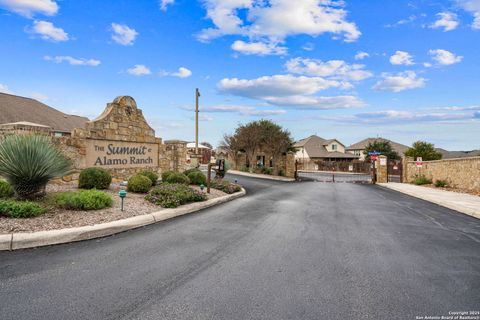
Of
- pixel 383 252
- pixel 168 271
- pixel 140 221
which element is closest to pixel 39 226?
pixel 140 221

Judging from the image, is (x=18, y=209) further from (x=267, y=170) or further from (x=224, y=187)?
(x=267, y=170)

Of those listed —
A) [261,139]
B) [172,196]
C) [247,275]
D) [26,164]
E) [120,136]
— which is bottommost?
[247,275]

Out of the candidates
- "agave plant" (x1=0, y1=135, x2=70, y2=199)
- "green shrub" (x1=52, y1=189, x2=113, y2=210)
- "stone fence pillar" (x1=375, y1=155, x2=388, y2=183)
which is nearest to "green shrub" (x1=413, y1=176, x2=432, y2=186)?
"stone fence pillar" (x1=375, y1=155, x2=388, y2=183)

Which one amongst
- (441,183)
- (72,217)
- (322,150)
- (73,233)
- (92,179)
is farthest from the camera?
(322,150)

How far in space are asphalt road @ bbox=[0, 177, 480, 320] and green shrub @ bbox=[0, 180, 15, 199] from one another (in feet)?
10.0

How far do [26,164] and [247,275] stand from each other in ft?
19.3

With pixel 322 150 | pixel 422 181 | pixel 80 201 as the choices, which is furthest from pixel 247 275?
pixel 322 150

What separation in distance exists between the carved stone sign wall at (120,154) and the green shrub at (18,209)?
15.3 ft

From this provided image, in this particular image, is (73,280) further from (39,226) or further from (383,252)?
(383,252)

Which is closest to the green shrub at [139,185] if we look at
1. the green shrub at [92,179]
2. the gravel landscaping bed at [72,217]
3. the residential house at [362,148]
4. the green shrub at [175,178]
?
the green shrub at [92,179]

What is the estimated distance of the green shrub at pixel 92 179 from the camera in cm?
962

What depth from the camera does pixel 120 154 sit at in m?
12.5

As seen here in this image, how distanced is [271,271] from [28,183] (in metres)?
6.16

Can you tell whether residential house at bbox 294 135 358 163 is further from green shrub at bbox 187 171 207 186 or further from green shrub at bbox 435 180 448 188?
green shrub at bbox 187 171 207 186
